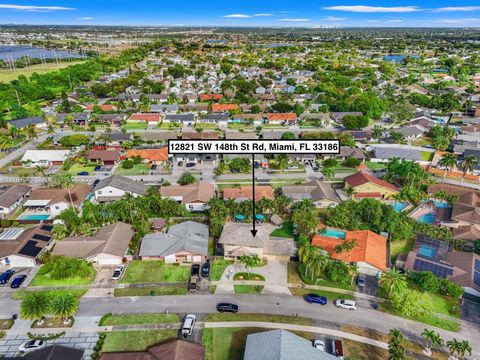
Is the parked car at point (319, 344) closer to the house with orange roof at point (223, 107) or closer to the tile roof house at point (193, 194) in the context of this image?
the tile roof house at point (193, 194)

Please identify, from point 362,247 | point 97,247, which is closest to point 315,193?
point 362,247

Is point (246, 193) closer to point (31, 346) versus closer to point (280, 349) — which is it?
point (280, 349)

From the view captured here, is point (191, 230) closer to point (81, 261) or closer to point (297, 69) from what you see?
point (81, 261)

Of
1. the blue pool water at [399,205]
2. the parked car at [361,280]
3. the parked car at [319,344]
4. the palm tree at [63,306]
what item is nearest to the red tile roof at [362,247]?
the parked car at [361,280]

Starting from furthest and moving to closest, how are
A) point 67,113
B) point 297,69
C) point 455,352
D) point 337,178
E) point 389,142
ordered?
point 297,69 < point 67,113 < point 389,142 < point 337,178 < point 455,352

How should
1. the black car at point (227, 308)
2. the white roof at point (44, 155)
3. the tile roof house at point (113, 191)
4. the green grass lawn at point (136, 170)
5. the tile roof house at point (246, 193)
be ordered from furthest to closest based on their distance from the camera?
1. the white roof at point (44, 155)
2. the green grass lawn at point (136, 170)
3. the tile roof house at point (113, 191)
4. the tile roof house at point (246, 193)
5. the black car at point (227, 308)

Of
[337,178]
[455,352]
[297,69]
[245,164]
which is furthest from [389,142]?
[297,69]
